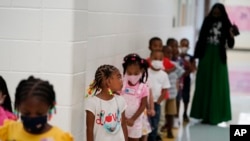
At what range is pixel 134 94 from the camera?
3869 mm

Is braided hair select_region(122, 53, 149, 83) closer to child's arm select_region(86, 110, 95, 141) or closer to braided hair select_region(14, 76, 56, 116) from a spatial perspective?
child's arm select_region(86, 110, 95, 141)

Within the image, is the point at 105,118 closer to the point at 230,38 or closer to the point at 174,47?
the point at 174,47

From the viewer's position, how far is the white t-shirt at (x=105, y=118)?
9.72 ft

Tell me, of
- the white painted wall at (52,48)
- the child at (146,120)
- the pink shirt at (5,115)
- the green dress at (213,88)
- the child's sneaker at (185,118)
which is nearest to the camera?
the pink shirt at (5,115)

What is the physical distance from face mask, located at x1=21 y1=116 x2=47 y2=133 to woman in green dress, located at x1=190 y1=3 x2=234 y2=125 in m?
4.83

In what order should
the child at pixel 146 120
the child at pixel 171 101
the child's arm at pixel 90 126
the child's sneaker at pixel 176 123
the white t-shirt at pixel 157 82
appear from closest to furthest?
the child's arm at pixel 90 126, the child at pixel 146 120, the white t-shirt at pixel 157 82, the child at pixel 171 101, the child's sneaker at pixel 176 123

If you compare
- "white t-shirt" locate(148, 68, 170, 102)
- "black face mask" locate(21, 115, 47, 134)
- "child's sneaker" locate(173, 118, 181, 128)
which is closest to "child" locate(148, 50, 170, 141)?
"white t-shirt" locate(148, 68, 170, 102)

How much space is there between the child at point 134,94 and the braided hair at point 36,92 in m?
2.01

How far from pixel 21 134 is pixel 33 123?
0.42 feet

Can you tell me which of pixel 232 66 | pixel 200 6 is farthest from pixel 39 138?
pixel 232 66

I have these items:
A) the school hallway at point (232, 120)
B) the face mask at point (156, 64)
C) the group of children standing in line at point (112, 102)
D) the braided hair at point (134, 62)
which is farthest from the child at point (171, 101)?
the braided hair at point (134, 62)

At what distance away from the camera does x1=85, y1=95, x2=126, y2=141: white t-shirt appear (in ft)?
9.72

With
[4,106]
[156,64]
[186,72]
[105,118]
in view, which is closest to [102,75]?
[105,118]

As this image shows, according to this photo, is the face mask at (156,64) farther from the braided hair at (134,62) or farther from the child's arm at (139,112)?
the child's arm at (139,112)
